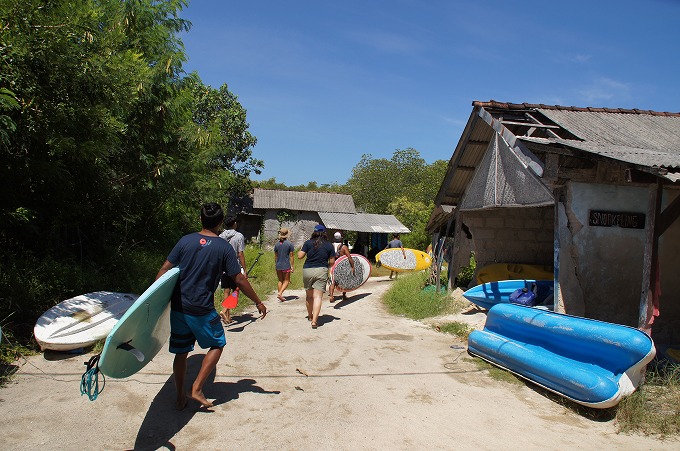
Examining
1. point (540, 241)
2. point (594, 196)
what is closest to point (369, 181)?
point (540, 241)

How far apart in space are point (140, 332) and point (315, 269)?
13.7 ft

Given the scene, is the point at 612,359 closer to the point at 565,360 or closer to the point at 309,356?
the point at 565,360

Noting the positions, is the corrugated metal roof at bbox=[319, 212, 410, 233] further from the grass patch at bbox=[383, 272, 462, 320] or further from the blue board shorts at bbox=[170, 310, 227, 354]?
the blue board shorts at bbox=[170, 310, 227, 354]

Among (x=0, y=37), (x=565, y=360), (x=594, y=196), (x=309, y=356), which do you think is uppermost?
(x=0, y=37)

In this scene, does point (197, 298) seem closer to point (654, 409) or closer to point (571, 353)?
point (571, 353)

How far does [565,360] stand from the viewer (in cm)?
481

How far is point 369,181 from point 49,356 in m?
38.9

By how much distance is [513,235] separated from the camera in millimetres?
11250

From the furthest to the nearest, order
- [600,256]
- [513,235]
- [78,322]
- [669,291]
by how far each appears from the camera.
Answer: [513,235] < [669,291] < [600,256] < [78,322]

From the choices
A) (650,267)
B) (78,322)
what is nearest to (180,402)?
(78,322)

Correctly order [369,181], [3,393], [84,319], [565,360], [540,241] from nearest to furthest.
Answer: [3,393], [565,360], [84,319], [540,241], [369,181]

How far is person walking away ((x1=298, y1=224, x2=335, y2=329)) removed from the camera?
7.67m

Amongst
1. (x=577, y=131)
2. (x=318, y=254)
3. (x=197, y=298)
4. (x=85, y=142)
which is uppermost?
(x=577, y=131)

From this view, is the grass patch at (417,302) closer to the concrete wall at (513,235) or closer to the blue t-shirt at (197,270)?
the concrete wall at (513,235)
